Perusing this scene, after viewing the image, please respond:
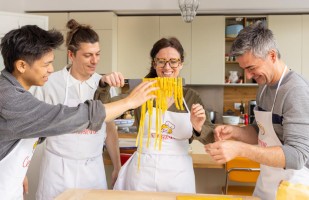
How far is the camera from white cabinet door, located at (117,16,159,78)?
581cm

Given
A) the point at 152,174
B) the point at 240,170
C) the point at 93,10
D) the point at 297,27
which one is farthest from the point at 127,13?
the point at 152,174

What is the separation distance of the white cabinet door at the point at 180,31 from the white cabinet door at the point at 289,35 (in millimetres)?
1238

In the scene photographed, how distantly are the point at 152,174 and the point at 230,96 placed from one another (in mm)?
4172

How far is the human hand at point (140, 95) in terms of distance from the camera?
166cm

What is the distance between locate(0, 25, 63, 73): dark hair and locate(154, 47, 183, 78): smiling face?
74cm

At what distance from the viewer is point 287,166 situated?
154 centimetres

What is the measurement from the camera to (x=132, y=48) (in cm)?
582

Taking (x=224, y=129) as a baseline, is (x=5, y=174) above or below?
below

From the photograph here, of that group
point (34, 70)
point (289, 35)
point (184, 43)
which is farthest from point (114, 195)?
point (289, 35)

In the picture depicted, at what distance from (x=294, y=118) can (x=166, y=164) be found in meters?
0.83

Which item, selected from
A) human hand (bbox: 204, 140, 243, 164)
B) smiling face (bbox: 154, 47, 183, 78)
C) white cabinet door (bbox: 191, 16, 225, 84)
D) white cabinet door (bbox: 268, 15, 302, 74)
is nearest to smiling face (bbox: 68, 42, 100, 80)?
smiling face (bbox: 154, 47, 183, 78)

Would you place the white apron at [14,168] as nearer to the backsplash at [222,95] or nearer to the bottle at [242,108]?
the backsplash at [222,95]

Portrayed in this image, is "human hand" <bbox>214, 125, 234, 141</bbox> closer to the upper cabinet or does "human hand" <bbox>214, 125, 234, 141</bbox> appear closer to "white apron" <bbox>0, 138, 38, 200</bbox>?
"white apron" <bbox>0, 138, 38, 200</bbox>

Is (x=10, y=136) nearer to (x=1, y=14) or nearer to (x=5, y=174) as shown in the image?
(x=5, y=174)
